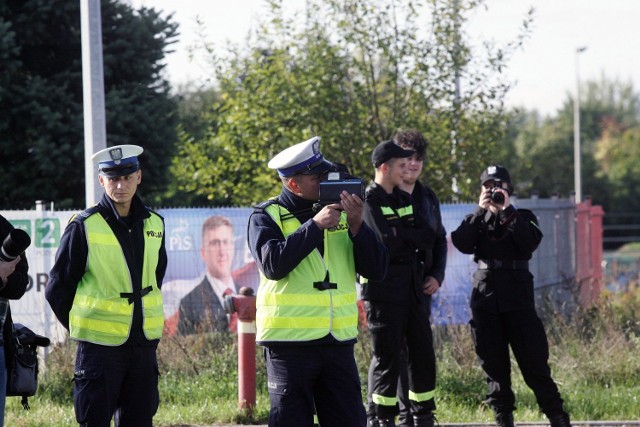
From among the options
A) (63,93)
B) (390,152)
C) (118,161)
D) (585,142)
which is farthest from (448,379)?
(585,142)

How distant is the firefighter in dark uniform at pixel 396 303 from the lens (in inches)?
280

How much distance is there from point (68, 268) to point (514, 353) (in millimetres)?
3448

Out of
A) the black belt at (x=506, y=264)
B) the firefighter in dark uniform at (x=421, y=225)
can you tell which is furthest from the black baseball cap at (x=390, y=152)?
the black belt at (x=506, y=264)

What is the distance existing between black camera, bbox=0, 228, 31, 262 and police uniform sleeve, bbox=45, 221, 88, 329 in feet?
1.83

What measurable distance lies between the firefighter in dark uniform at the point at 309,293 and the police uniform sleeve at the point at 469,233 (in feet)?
7.32

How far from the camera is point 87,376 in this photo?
548cm

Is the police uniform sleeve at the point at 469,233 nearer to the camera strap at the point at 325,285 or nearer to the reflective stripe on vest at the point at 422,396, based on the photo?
the reflective stripe on vest at the point at 422,396

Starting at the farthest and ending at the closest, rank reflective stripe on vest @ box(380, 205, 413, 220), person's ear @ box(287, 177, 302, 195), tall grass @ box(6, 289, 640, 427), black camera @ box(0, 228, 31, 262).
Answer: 1. tall grass @ box(6, 289, 640, 427)
2. reflective stripe on vest @ box(380, 205, 413, 220)
3. person's ear @ box(287, 177, 302, 195)
4. black camera @ box(0, 228, 31, 262)

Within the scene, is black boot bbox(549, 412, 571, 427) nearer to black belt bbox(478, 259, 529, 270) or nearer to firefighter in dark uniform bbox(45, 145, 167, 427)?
black belt bbox(478, 259, 529, 270)

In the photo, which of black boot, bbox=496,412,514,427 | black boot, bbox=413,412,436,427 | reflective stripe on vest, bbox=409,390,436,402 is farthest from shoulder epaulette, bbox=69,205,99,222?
black boot, bbox=496,412,514,427

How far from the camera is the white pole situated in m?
9.52

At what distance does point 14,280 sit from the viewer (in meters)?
5.22

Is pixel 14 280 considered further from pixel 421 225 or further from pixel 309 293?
pixel 421 225

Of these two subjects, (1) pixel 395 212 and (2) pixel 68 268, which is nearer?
(2) pixel 68 268
